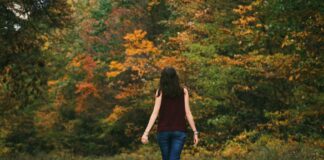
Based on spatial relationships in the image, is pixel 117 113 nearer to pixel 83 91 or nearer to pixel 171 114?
pixel 83 91

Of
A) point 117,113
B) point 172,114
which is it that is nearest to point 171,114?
point 172,114

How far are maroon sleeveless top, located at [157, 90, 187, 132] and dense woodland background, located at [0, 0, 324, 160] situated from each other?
527 cm

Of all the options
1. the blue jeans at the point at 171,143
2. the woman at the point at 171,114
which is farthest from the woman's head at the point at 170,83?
the blue jeans at the point at 171,143

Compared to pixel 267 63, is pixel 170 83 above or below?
above

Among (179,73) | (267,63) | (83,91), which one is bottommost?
(83,91)

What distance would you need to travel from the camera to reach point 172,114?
318 inches

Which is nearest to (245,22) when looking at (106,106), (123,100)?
(123,100)

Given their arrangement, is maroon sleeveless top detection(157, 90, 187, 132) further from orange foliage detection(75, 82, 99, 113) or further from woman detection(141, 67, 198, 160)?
orange foliage detection(75, 82, 99, 113)

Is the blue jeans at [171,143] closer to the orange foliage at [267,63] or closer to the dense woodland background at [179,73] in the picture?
the dense woodland background at [179,73]

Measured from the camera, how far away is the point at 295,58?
17.8 m

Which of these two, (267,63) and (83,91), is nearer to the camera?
(267,63)

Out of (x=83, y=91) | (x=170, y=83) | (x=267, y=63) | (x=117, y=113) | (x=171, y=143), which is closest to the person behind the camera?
(x=170, y=83)

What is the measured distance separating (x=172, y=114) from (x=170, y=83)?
1.54 feet

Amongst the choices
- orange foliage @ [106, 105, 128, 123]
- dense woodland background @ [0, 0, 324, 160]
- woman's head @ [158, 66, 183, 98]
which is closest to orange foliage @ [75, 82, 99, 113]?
dense woodland background @ [0, 0, 324, 160]
